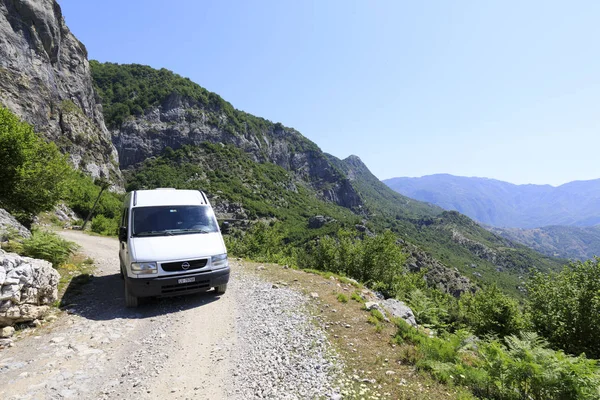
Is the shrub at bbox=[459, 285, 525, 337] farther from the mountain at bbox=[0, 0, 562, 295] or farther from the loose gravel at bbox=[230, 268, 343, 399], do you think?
the mountain at bbox=[0, 0, 562, 295]

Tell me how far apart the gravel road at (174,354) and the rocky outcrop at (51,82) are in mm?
69100

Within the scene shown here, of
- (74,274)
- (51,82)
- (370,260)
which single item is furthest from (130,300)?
(51,82)

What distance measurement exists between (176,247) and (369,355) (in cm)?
602

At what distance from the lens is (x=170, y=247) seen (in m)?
8.33

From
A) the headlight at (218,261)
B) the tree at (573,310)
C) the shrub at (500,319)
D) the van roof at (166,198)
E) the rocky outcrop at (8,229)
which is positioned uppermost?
the van roof at (166,198)

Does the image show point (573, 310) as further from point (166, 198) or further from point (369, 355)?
point (166, 198)

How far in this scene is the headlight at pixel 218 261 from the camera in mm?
8633

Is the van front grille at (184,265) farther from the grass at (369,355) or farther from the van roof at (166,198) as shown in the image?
the grass at (369,355)

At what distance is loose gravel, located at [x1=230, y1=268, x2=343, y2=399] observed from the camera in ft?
16.3

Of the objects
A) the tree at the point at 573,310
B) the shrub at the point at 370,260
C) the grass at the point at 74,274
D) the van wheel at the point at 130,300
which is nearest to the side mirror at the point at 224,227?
the van wheel at the point at 130,300

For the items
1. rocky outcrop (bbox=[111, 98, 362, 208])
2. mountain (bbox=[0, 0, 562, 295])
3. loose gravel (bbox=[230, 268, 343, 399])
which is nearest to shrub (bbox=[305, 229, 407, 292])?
loose gravel (bbox=[230, 268, 343, 399])

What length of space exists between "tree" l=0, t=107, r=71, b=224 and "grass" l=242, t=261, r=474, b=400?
51.7 feet

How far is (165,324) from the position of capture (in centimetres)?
740

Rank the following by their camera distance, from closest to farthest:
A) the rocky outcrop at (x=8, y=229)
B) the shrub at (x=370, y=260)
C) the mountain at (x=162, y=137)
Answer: the rocky outcrop at (x=8, y=229) → the shrub at (x=370, y=260) → the mountain at (x=162, y=137)
